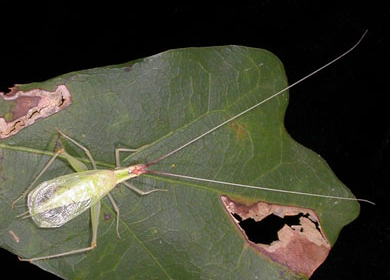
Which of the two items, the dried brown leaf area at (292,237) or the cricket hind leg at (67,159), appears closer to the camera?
the cricket hind leg at (67,159)

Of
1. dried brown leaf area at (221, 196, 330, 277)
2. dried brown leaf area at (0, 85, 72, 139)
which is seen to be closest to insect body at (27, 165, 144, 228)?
dried brown leaf area at (0, 85, 72, 139)

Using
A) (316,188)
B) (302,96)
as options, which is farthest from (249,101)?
(302,96)

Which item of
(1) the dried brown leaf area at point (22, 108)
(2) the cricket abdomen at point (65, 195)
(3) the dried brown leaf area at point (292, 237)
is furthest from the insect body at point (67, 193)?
(3) the dried brown leaf area at point (292, 237)

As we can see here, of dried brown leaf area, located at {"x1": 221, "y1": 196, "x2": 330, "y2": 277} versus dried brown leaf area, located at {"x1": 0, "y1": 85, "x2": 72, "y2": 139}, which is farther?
dried brown leaf area, located at {"x1": 221, "y1": 196, "x2": 330, "y2": 277}

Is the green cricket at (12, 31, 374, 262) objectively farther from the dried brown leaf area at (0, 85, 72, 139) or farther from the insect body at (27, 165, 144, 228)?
the dried brown leaf area at (0, 85, 72, 139)

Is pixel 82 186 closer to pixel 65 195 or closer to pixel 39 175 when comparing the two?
pixel 65 195

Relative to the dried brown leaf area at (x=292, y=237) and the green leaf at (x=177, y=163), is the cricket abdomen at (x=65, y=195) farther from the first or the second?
the dried brown leaf area at (x=292, y=237)
